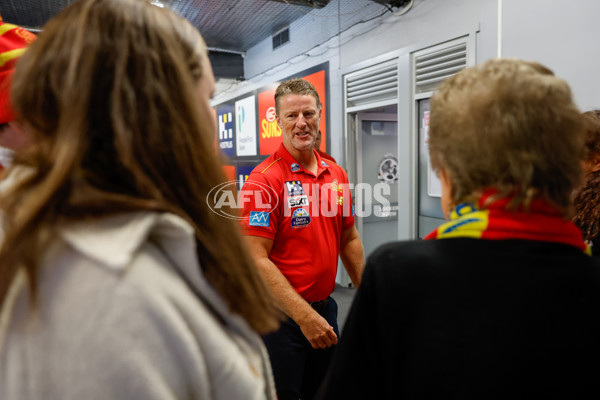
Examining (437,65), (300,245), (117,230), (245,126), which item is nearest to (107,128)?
(117,230)

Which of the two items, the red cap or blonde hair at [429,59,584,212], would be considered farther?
the red cap

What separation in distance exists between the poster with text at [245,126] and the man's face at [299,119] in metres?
3.97

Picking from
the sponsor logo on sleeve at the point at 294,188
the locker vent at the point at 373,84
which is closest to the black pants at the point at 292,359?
the sponsor logo on sleeve at the point at 294,188

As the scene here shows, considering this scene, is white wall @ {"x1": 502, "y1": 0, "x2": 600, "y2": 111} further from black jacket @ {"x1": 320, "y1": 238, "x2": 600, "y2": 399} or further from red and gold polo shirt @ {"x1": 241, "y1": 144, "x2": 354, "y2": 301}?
black jacket @ {"x1": 320, "y1": 238, "x2": 600, "y2": 399}

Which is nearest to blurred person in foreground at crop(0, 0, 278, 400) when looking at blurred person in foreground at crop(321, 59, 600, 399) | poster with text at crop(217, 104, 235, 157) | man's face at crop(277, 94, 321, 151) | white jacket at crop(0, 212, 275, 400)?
white jacket at crop(0, 212, 275, 400)

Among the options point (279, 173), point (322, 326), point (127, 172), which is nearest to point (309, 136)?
point (279, 173)

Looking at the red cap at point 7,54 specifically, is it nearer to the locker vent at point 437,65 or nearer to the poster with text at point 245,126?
the locker vent at point 437,65

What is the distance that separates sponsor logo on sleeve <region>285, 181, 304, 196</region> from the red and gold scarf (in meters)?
1.21

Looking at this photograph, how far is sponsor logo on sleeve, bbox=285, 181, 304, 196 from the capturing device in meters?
1.84

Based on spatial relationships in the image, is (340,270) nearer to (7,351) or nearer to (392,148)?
(392,148)

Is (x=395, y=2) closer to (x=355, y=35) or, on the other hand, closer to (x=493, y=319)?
(x=355, y=35)

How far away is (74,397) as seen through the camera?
17.9 inches

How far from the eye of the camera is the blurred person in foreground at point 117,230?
0.45 meters

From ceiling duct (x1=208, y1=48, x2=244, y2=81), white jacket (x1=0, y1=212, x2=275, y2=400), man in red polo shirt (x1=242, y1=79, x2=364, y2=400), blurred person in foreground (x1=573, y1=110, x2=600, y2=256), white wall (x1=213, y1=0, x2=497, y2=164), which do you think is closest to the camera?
white jacket (x1=0, y1=212, x2=275, y2=400)
